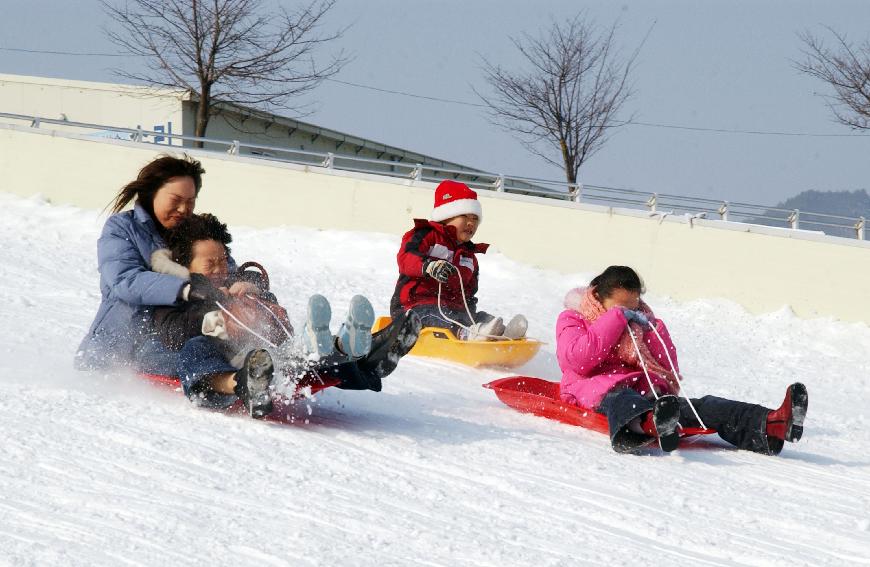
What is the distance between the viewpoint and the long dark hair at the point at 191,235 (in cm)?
515

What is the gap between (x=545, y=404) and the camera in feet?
18.8

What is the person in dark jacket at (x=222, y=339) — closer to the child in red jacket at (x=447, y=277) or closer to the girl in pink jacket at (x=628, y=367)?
the girl in pink jacket at (x=628, y=367)

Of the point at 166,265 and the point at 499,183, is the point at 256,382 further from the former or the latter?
the point at 499,183

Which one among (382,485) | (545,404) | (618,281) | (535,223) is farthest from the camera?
(535,223)

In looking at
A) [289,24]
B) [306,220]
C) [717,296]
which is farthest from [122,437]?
[289,24]

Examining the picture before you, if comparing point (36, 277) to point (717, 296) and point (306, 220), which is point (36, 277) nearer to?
point (306, 220)

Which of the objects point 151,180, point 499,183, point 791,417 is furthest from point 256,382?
point 499,183

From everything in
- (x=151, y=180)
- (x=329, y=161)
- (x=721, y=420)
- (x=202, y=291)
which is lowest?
(x=721, y=420)

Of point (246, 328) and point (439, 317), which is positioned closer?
point (246, 328)

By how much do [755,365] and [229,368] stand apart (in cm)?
631

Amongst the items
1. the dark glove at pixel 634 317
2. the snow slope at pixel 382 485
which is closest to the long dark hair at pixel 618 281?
the dark glove at pixel 634 317

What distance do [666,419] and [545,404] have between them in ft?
3.33

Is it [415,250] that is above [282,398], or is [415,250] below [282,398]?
above

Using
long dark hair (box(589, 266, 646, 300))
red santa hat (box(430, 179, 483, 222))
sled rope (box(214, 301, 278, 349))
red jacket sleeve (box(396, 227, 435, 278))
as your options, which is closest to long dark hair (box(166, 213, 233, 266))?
sled rope (box(214, 301, 278, 349))
